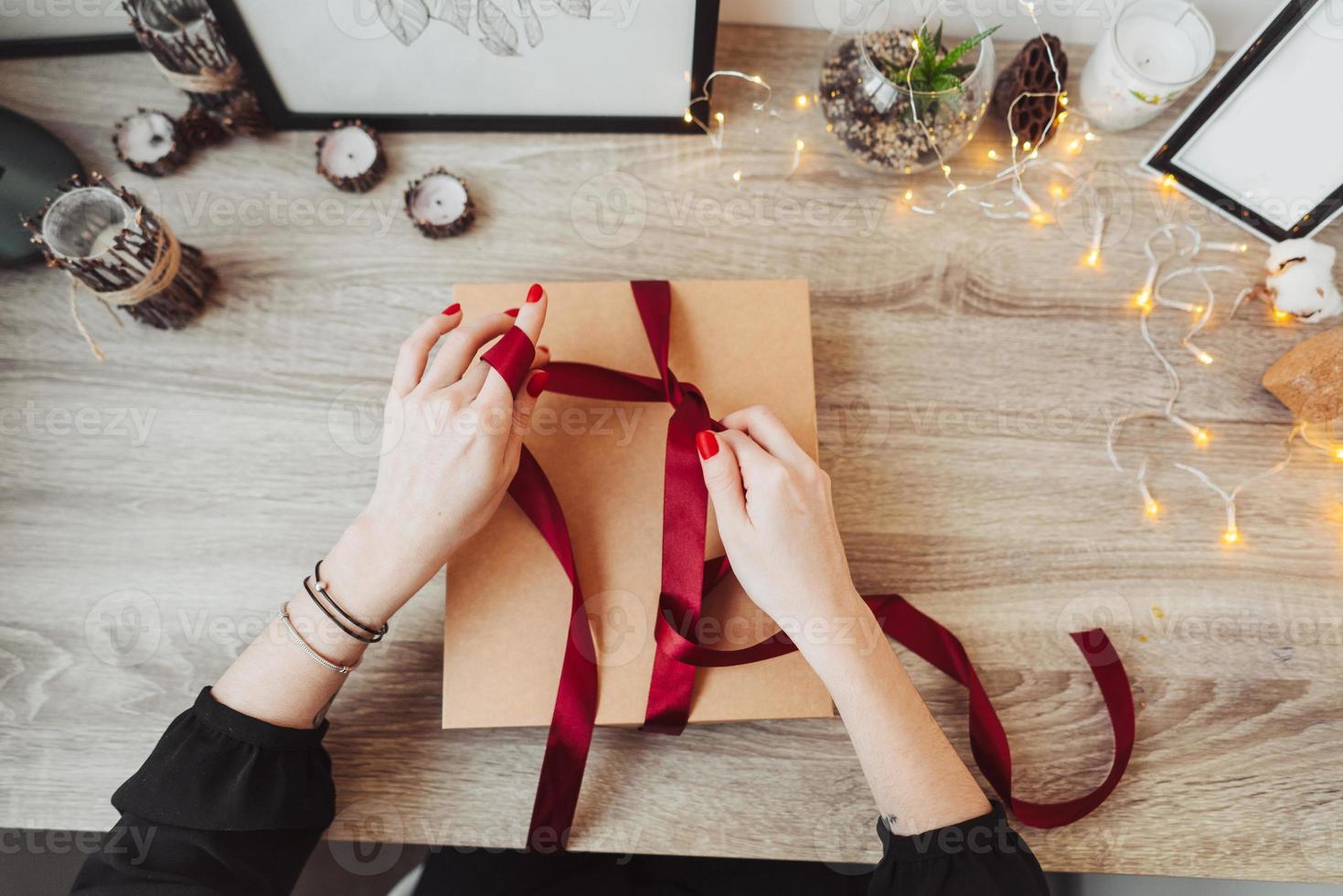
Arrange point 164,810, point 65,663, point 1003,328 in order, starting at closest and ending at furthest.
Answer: point 164,810, point 65,663, point 1003,328

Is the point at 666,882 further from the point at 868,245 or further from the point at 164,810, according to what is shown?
the point at 868,245

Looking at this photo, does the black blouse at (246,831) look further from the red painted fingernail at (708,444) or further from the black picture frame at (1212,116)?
the black picture frame at (1212,116)

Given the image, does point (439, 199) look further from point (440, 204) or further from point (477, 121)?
point (477, 121)

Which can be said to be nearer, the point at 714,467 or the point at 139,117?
the point at 714,467

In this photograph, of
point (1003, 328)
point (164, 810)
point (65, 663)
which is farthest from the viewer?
point (1003, 328)

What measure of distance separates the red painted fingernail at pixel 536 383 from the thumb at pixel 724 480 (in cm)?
17

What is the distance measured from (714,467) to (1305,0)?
0.79 m

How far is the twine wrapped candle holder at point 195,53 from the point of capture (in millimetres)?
914

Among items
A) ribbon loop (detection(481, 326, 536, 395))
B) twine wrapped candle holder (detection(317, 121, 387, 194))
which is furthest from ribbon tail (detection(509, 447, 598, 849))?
twine wrapped candle holder (detection(317, 121, 387, 194))

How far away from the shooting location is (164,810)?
73 cm

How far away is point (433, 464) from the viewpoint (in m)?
0.75

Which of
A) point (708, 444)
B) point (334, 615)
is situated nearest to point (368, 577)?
point (334, 615)

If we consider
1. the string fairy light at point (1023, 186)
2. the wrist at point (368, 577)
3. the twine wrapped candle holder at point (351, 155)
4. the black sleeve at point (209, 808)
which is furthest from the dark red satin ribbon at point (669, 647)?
the string fairy light at point (1023, 186)

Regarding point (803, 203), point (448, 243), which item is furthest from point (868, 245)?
point (448, 243)
